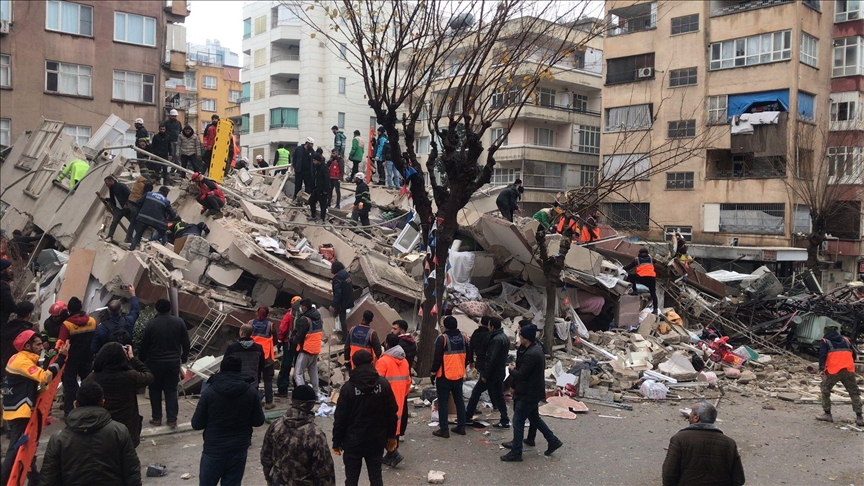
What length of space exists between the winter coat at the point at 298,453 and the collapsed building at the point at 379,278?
5446mm

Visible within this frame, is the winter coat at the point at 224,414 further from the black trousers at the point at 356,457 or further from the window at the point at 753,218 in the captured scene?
the window at the point at 753,218

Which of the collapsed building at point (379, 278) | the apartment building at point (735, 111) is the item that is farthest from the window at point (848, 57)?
the collapsed building at point (379, 278)

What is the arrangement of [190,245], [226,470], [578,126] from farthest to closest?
[578,126], [190,245], [226,470]

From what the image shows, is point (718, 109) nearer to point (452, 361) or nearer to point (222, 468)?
point (452, 361)

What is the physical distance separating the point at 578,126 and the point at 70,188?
30942 mm

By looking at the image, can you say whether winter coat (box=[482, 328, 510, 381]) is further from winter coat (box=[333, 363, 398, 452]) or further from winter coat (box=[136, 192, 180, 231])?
winter coat (box=[136, 192, 180, 231])

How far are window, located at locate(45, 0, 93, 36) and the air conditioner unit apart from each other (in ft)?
88.6

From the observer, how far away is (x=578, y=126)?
40188 millimetres

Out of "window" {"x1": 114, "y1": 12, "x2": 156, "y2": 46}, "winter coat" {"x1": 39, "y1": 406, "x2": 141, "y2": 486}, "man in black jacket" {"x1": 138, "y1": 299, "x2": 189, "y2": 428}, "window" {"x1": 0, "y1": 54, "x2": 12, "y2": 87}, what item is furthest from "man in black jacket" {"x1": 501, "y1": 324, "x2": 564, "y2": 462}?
"window" {"x1": 114, "y1": 12, "x2": 156, "y2": 46}

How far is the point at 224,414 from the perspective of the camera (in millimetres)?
5242

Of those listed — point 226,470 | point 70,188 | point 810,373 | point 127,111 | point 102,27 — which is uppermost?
point 102,27

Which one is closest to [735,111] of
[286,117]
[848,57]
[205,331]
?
[848,57]

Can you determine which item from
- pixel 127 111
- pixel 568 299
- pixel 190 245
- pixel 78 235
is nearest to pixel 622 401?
pixel 568 299

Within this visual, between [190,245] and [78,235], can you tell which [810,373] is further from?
[78,235]
